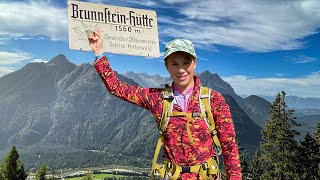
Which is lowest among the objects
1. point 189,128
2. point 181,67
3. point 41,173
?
point 41,173

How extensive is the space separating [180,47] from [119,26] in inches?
55.4

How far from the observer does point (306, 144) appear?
137 ft

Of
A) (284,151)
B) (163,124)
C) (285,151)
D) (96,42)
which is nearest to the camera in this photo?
(163,124)

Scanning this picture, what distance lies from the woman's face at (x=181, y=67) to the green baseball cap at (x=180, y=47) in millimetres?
82

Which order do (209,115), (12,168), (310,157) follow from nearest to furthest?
(209,115)
(12,168)
(310,157)

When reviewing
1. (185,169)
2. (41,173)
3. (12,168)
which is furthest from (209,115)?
(41,173)

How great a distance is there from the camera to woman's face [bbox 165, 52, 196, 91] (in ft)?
14.4

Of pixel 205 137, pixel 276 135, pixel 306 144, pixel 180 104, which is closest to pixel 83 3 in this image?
pixel 180 104

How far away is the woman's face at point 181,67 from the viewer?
14.4 ft

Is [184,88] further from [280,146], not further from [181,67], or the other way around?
[280,146]

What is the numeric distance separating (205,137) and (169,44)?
47.5 inches

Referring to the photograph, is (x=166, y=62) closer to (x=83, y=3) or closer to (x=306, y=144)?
(x=83, y=3)

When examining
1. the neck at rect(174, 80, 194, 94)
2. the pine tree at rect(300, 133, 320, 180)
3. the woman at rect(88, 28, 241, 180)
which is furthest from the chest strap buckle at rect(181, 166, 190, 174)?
the pine tree at rect(300, 133, 320, 180)

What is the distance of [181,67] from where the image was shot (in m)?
4.38
